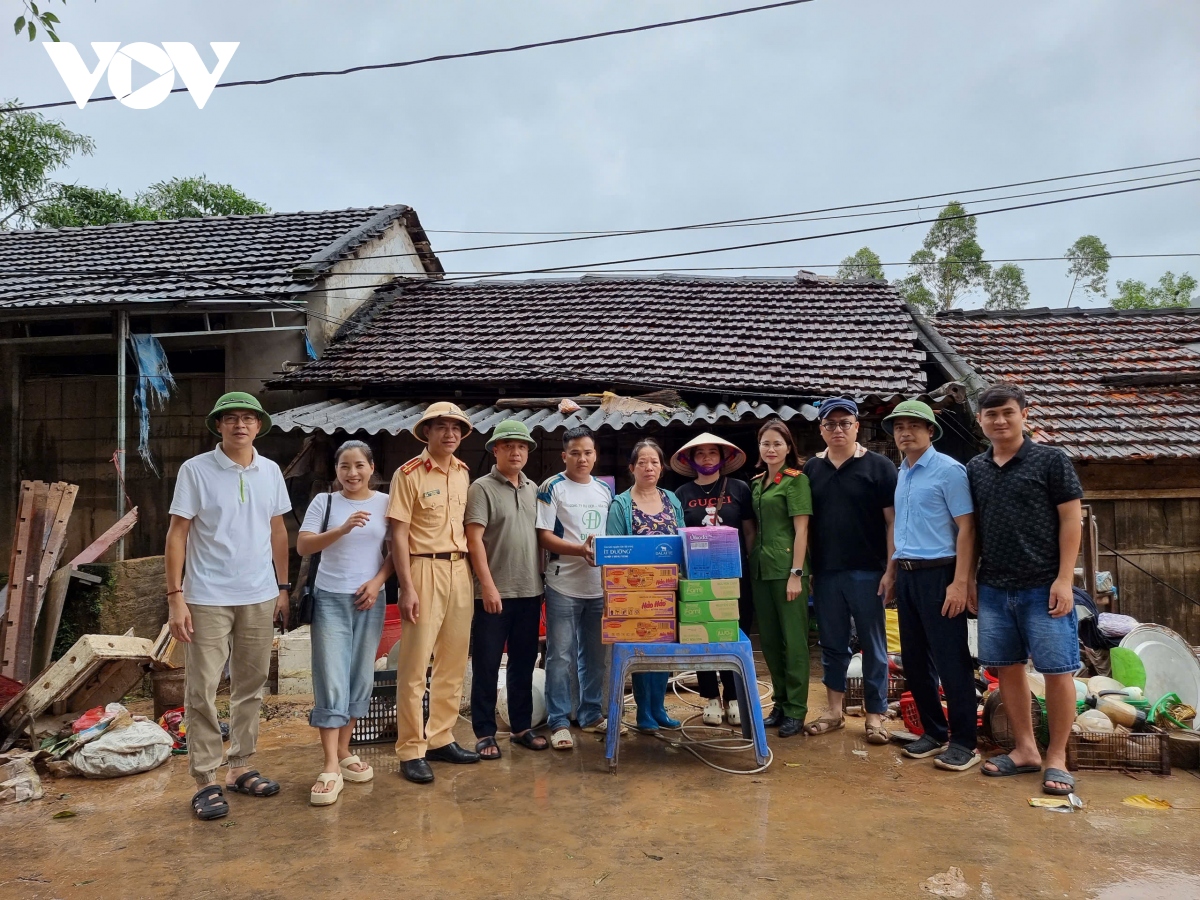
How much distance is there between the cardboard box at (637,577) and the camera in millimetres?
4477

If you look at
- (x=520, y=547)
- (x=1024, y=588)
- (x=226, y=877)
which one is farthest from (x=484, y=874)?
(x=1024, y=588)

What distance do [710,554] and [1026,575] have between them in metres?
1.60

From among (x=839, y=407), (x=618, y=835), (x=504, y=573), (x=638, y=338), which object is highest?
(x=638, y=338)

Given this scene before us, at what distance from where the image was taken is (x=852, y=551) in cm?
488

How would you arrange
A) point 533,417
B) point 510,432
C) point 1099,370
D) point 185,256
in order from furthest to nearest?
point 185,256 → point 1099,370 → point 533,417 → point 510,432

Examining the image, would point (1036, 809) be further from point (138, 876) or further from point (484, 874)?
point (138, 876)

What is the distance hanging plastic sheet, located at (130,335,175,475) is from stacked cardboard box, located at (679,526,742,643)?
23.5ft

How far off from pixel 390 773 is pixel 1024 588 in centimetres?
349

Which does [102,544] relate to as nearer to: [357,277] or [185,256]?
[185,256]

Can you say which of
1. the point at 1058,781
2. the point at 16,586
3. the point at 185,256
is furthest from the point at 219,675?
the point at 185,256

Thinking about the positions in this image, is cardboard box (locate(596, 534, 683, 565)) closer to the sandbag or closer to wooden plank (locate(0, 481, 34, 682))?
the sandbag

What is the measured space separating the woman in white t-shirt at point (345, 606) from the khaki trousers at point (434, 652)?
19 cm

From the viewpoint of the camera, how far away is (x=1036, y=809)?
3850mm

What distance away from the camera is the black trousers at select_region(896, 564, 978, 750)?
448cm
